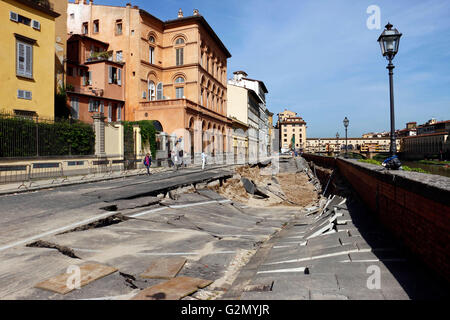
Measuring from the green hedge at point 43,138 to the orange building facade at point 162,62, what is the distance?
11765 millimetres

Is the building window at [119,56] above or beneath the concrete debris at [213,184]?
above

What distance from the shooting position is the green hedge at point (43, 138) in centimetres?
1447

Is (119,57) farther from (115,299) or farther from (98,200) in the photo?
(115,299)

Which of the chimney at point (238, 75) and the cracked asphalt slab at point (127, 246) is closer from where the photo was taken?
the cracked asphalt slab at point (127, 246)

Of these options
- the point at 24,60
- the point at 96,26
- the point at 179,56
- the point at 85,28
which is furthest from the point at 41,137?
the point at 85,28

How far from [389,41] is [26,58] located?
21942mm

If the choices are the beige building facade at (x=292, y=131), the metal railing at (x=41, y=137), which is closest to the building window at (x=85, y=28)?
the metal railing at (x=41, y=137)

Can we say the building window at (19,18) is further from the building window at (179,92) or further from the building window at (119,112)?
the building window at (179,92)

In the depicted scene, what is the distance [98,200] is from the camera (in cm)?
948

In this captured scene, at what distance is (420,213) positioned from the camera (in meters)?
3.74

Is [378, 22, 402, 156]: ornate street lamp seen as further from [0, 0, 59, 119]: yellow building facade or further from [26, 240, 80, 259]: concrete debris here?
[0, 0, 59, 119]: yellow building facade

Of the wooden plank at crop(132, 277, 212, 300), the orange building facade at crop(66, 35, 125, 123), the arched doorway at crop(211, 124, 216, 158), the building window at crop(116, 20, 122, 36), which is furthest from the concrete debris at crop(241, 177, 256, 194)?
the building window at crop(116, 20, 122, 36)

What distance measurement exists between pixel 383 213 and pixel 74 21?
4186 centimetres

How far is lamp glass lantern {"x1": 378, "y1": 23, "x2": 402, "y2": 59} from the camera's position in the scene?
6.70 meters
